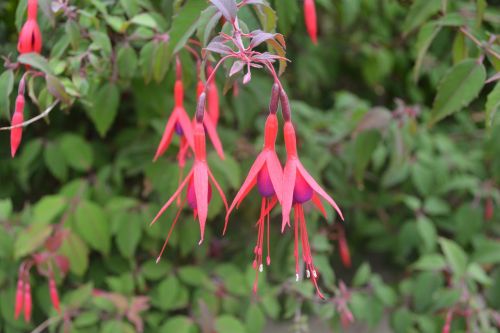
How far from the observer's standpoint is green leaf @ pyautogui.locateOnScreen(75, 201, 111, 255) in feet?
3.85

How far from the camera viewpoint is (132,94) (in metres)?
1.36

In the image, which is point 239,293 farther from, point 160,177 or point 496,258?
point 496,258

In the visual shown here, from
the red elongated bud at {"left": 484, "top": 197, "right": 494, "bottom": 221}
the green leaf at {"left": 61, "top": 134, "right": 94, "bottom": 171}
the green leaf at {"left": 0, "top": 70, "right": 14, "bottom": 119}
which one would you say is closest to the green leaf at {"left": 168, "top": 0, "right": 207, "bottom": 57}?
the green leaf at {"left": 0, "top": 70, "right": 14, "bottom": 119}

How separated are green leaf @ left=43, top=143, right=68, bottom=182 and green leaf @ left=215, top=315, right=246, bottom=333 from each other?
419 mm

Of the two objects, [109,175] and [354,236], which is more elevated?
[109,175]

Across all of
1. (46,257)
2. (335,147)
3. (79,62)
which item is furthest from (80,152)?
(335,147)

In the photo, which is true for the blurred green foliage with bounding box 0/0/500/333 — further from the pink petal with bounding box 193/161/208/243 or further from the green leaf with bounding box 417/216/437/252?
the pink petal with bounding box 193/161/208/243

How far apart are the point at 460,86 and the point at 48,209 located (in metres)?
0.73

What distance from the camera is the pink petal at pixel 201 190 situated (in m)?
0.60

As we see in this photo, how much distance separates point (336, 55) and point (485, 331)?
2.86ft

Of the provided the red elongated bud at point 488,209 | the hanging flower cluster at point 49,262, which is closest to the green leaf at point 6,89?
the hanging flower cluster at point 49,262

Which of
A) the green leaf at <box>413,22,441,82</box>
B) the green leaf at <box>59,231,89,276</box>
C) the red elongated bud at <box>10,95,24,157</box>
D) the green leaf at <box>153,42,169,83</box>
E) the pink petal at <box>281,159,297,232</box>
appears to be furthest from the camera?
the green leaf at <box>59,231,89,276</box>

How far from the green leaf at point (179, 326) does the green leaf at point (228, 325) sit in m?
0.06

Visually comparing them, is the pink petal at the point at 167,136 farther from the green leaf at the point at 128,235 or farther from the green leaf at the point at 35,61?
the green leaf at the point at 128,235
